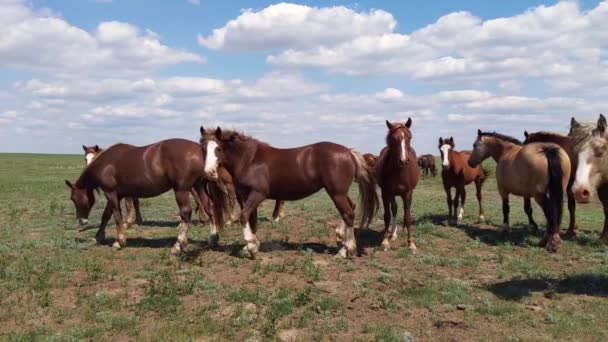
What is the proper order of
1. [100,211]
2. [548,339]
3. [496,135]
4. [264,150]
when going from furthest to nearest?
[100,211], [496,135], [264,150], [548,339]

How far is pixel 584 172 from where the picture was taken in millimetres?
6289

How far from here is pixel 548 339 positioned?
5617mm

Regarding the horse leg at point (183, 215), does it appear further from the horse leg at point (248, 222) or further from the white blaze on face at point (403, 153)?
the white blaze on face at point (403, 153)

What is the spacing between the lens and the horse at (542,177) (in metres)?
10.1

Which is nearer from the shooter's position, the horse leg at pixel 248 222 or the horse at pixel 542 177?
the horse leg at pixel 248 222

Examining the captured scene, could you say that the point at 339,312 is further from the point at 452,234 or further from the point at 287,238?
the point at 452,234

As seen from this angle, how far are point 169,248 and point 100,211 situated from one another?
1008cm

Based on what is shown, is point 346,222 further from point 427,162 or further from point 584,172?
point 427,162

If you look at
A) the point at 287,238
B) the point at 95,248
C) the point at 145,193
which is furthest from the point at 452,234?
the point at 95,248

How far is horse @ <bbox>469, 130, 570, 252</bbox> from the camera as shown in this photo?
33.2 ft

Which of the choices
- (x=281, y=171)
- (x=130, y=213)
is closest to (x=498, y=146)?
(x=281, y=171)

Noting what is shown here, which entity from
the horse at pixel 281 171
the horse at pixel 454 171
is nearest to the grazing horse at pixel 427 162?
the horse at pixel 454 171

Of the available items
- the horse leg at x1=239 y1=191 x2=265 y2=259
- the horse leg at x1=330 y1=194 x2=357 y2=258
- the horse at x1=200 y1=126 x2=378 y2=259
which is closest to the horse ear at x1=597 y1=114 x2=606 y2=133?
the horse at x1=200 y1=126 x2=378 y2=259

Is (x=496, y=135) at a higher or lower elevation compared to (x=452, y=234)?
higher
